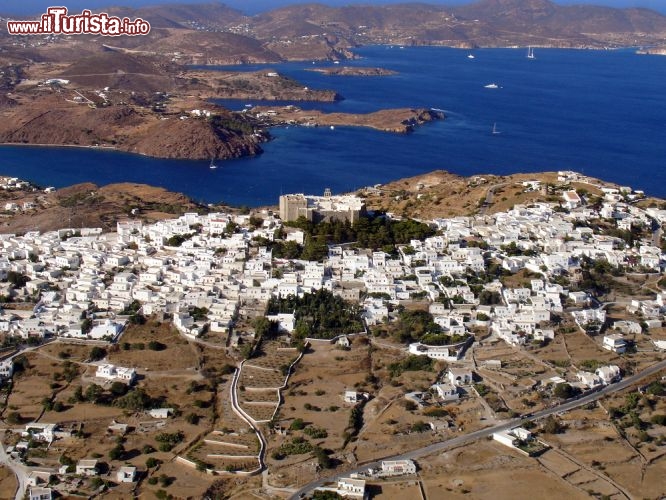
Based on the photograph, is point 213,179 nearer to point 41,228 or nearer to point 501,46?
point 41,228

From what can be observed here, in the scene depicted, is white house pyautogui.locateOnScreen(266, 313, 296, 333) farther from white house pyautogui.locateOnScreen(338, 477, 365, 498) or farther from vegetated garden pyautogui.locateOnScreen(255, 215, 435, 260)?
white house pyautogui.locateOnScreen(338, 477, 365, 498)

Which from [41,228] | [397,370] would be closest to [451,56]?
[41,228]

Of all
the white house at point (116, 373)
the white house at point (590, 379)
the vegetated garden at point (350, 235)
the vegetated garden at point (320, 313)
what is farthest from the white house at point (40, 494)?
the vegetated garden at point (350, 235)

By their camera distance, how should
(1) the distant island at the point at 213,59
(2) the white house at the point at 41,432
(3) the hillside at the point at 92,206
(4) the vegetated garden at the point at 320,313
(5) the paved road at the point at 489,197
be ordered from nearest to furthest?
(2) the white house at the point at 41,432, (4) the vegetated garden at the point at 320,313, (3) the hillside at the point at 92,206, (5) the paved road at the point at 489,197, (1) the distant island at the point at 213,59

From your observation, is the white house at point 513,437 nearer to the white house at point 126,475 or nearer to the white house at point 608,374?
the white house at point 608,374

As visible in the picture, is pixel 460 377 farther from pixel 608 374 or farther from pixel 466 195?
pixel 466 195

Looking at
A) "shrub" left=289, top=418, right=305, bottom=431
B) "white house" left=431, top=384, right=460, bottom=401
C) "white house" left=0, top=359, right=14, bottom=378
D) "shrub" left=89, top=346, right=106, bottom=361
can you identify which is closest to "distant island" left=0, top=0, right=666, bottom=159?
"shrub" left=89, top=346, right=106, bottom=361
